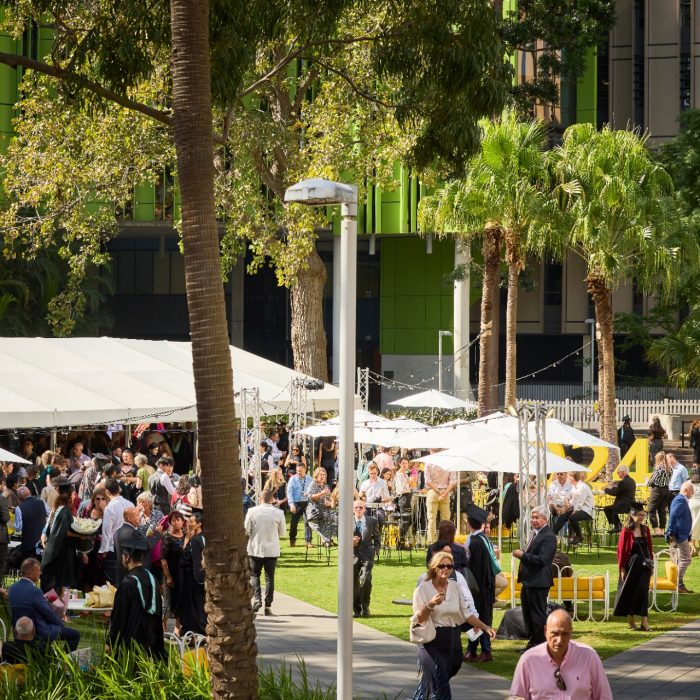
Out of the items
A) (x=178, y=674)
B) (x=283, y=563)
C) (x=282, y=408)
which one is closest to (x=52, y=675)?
(x=178, y=674)

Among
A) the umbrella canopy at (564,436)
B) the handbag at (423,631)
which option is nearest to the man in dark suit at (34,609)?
the handbag at (423,631)

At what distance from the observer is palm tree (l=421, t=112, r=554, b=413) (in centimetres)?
2928

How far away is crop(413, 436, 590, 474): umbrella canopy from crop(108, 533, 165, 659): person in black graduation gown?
324 inches

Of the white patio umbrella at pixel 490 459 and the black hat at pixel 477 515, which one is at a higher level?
the white patio umbrella at pixel 490 459

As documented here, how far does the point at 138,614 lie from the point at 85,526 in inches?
192

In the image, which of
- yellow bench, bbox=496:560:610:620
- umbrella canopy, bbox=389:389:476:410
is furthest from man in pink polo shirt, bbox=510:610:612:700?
umbrella canopy, bbox=389:389:476:410

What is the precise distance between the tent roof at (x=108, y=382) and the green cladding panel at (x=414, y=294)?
76.3 ft

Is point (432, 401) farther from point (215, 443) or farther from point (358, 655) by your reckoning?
point (215, 443)

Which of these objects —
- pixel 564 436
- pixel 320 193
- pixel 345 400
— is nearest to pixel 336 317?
pixel 564 436

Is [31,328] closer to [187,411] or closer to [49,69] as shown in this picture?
[187,411]

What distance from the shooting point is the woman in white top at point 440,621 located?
985cm

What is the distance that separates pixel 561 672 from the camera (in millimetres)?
7531

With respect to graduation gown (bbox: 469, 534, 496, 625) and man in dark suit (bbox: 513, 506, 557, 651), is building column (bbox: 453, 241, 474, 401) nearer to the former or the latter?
graduation gown (bbox: 469, 534, 496, 625)

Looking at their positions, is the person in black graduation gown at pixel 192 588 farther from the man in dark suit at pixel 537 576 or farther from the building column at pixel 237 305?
the building column at pixel 237 305
